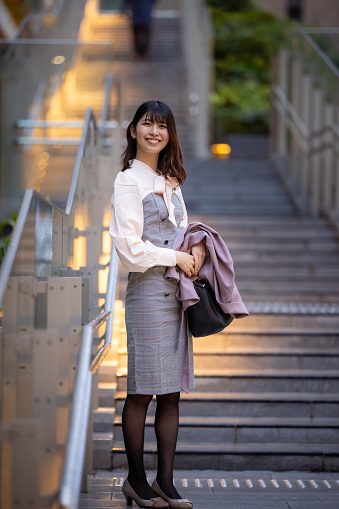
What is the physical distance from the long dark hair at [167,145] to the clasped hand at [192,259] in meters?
0.34

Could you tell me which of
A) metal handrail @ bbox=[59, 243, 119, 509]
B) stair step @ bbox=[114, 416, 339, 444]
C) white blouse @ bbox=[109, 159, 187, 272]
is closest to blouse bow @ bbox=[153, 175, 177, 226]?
white blouse @ bbox=[109, 159, 187, 272]

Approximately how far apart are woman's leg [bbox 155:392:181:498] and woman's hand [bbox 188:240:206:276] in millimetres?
543

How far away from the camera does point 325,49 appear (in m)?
8.84

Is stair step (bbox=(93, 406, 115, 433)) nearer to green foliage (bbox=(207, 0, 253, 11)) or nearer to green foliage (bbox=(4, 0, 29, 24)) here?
green foliage (bbox=(4, 0, 29, 24))

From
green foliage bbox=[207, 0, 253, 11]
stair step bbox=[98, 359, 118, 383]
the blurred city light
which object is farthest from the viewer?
green foliage bbox=[207, 0, 253, 11]

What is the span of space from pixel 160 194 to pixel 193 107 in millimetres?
8921

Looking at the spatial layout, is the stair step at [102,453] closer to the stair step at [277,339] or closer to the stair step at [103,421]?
the stair step at [103,421]

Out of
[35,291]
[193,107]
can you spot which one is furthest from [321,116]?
[35,291]

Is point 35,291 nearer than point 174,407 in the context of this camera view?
Yes

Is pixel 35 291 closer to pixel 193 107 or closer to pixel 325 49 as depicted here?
pixel 325 49

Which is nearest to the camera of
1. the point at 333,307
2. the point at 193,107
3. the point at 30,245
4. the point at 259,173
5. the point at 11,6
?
the point at 30,245

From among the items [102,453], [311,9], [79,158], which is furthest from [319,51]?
[311,9]

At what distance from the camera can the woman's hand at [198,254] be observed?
330cm

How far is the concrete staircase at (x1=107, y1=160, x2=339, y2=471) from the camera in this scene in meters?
4.38
